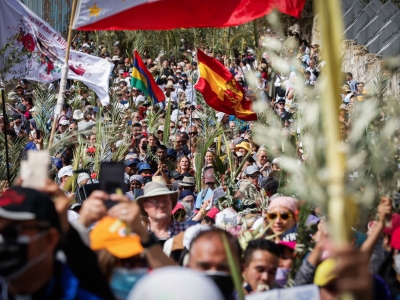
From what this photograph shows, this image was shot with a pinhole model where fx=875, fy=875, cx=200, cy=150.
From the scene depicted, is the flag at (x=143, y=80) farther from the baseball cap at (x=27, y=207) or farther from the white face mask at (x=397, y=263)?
the baseball cap at (x=27, y=207)

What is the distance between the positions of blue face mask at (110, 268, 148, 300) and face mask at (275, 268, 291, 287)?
1.41 m

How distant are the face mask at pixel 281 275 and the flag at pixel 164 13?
8.77ft

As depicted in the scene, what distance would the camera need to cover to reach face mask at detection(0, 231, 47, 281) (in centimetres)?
304

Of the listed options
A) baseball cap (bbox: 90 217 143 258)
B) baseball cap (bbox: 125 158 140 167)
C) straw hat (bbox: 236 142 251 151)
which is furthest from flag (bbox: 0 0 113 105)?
baseball cap (bbox: 90 217 143 258)

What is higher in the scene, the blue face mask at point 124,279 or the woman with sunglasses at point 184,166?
the blue face mask at point 124,279

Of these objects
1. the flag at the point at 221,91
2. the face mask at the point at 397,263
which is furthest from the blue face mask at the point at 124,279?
the flag at the point at 221,91

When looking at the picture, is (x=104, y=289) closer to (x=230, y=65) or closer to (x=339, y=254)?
(x=339, y=254)

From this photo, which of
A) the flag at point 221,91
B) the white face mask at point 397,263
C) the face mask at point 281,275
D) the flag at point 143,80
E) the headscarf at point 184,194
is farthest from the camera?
the flag at point 143,80

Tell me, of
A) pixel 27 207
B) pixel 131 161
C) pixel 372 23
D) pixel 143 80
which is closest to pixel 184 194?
pixel 131 161

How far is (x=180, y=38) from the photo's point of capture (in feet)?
101

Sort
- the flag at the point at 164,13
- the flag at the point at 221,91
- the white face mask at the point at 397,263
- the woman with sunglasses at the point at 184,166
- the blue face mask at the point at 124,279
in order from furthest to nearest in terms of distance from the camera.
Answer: the flag at the point at 221,91 < the woman with sunglasses at the point at 184,166 < the flag at the point at 164,13 < the white face mask at the point at 397,263 < the blue face mask at the point at 124,279

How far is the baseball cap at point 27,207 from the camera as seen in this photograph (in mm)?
3135

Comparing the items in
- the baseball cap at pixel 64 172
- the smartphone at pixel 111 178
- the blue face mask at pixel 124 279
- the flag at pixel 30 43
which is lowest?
the baseball cap at pixel 64 172

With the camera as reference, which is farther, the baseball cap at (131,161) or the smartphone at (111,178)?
the baseball cap at (131,161)
